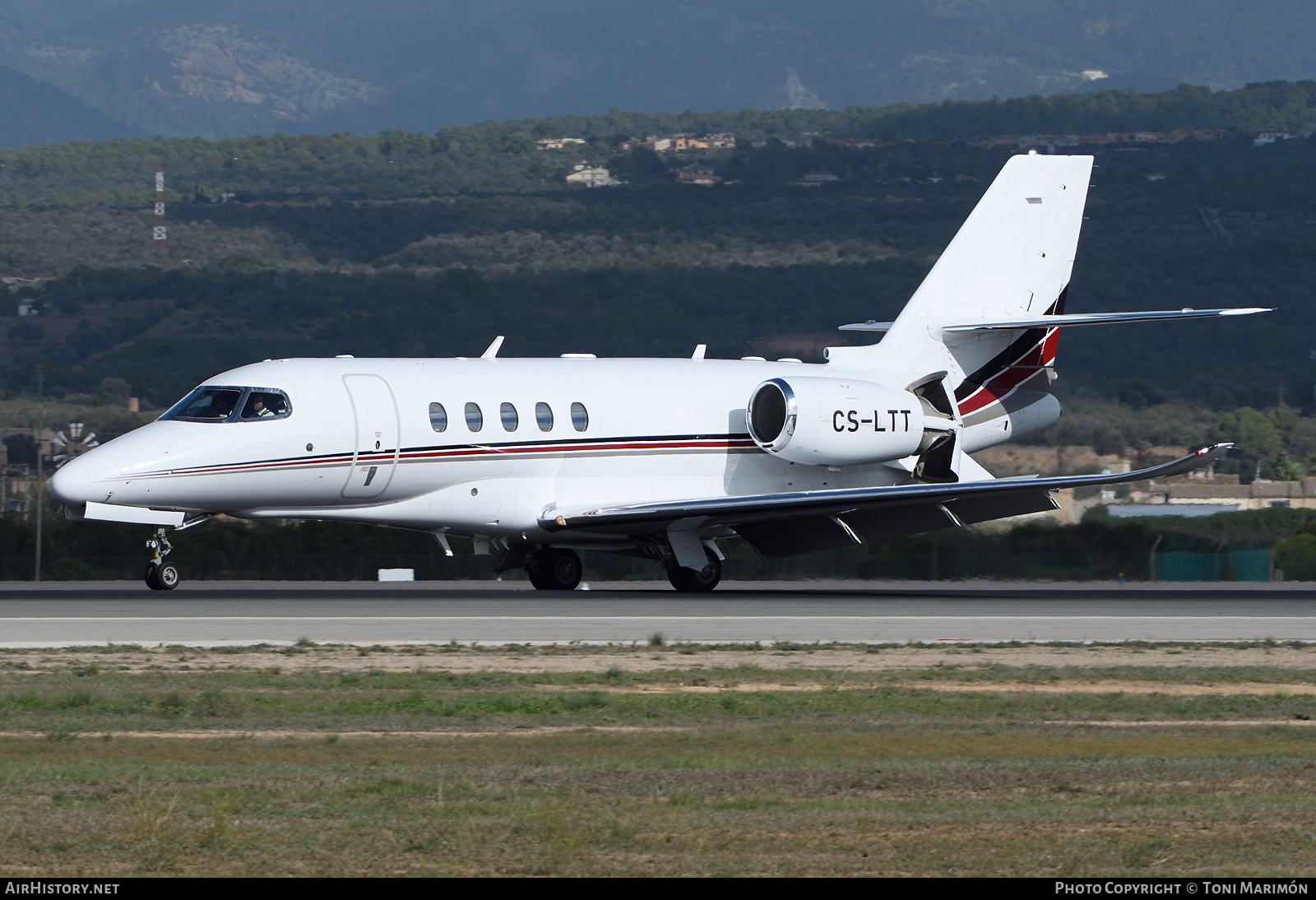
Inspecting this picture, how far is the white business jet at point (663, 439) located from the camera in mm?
28984

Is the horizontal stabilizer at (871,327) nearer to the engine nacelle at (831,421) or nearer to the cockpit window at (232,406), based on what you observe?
the engine nacelle at (831,421)

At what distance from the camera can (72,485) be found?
27.2 meters

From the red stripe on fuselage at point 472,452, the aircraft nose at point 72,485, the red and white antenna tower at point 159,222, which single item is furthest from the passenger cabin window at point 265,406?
the red and white antenna tower at point 159,222

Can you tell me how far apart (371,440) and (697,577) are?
682cm

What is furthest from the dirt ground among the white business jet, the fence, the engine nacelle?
the fence

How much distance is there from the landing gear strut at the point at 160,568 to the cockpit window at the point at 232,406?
205 centimetres

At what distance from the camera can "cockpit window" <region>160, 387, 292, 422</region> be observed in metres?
29.0

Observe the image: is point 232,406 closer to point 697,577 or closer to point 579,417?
point 579,417

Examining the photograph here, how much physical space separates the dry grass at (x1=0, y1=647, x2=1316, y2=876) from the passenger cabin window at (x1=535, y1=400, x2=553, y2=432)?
11.2m

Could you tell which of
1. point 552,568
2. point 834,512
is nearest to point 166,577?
point 552,568

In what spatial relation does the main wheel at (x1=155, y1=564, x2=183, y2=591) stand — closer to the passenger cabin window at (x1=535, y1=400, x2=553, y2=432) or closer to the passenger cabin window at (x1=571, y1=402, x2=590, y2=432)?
the passenger cabin window at (x1=535, y1=400, x2=553, y2=432)

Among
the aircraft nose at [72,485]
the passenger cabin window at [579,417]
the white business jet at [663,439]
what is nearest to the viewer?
the aircraft nose at [72,485]

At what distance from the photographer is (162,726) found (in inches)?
594

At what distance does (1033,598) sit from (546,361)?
976cm
